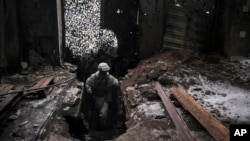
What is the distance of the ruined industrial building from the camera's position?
4496 millimetres

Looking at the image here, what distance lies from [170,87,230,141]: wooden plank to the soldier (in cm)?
161

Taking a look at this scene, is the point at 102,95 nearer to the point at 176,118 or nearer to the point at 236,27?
the point at 176,118

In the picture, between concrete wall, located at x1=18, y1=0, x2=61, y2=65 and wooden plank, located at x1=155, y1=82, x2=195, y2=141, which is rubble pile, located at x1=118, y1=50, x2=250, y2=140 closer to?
wooden plank, located at x1=155, y1=82, x2=195, y2=141

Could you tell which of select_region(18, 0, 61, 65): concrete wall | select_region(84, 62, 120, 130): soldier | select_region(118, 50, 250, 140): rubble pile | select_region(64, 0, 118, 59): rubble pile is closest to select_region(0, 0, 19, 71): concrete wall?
select_region(18, 0, 61, 65): concrete wall

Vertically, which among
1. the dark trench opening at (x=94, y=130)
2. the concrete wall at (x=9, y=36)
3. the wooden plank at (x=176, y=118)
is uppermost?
the concrete wall at (x=9, y=36)

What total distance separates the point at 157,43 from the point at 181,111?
336cm

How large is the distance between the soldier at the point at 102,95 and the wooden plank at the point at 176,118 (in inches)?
50.1

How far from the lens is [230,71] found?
6633 millimetres

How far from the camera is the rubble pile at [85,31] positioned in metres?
8.11

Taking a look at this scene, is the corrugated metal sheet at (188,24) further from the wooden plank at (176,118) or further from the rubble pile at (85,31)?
the wooden plank at (176,118)

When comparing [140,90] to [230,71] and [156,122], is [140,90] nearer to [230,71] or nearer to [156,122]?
[156,122]

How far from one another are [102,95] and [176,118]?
252 cm

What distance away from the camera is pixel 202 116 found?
4.36 meters

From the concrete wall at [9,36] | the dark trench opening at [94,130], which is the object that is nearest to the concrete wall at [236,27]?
the dark trench opening at [94,130]
